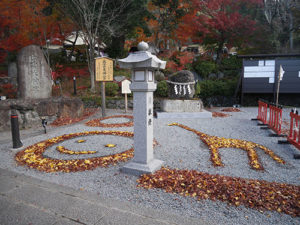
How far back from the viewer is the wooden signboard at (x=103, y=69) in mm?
9625

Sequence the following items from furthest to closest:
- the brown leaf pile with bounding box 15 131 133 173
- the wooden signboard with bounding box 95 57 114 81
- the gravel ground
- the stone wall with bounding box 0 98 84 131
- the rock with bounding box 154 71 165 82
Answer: the rock with bounding box 154 71 165 82, the wooden signboard with bounding box 95 57 114 81, the stone wall with bounding box 0 98 84 131, the brown leaf pile with bounding box 15 131 133 173, the gravel ground

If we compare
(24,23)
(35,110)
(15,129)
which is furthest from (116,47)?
(15,129)

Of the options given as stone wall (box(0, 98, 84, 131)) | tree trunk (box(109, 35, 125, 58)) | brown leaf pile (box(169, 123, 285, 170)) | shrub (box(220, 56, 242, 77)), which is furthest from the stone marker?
shrub (box(220, 56, 242, 77))

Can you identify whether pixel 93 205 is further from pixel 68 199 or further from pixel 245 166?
pixel 245 166

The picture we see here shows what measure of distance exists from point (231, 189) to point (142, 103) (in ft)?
6.84

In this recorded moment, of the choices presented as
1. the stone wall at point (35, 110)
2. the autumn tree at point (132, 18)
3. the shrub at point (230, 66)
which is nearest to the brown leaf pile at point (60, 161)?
the stone wall at point (35, 110)

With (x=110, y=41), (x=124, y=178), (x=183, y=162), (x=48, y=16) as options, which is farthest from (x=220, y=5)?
(x=124, y=178)

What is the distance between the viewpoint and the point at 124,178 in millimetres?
3785

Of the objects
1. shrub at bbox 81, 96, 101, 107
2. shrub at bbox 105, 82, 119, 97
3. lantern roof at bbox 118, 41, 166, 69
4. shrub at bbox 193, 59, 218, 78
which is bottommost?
shrub at bbox 81, 96, 101, 107

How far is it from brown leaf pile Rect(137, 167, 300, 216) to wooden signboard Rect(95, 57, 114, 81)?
6.98m

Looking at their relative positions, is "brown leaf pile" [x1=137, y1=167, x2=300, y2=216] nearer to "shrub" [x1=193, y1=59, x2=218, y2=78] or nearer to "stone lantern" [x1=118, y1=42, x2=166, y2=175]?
"stone lantern" [x1=118, y1=42, x2=166, y2=175]

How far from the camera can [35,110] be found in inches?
338

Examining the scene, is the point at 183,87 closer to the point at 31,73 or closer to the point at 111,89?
the point at 111,89

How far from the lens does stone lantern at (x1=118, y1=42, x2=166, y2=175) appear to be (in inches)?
148
